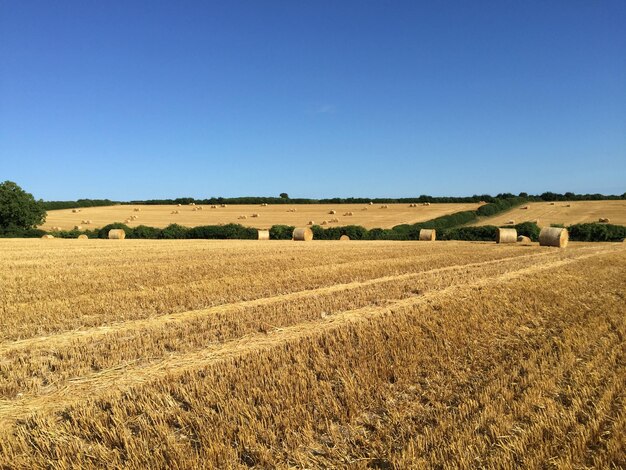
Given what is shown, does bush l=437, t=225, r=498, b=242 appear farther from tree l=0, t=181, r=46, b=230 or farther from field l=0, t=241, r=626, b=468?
tree l=0, t=181, r=46, b=230

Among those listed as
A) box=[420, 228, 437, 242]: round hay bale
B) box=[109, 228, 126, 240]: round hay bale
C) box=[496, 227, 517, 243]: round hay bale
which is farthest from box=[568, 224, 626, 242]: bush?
box=[109, 228, 126, 240]: round hay bale

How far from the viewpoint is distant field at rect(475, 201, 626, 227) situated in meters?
46.7

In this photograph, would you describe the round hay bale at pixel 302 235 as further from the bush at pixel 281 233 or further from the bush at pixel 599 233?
the bush at pixel 599 233

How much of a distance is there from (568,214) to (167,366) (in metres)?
57.4

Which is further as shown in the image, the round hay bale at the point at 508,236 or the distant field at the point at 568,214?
the distant field at the point at 568,214

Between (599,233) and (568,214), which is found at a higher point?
(568,214)

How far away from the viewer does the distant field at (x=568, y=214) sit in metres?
46.7

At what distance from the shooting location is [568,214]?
170 feet

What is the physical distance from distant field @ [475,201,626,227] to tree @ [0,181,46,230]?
53391 mm

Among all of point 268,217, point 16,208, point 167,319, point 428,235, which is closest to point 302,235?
point 428,235

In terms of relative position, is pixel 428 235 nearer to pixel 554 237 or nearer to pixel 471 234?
pixel 471 234

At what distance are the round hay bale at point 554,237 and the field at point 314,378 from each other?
721 inches

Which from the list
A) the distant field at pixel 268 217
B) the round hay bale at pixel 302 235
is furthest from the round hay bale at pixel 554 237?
the distant field at pixel 268 217

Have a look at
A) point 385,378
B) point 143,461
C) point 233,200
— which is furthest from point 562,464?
point 233,200
